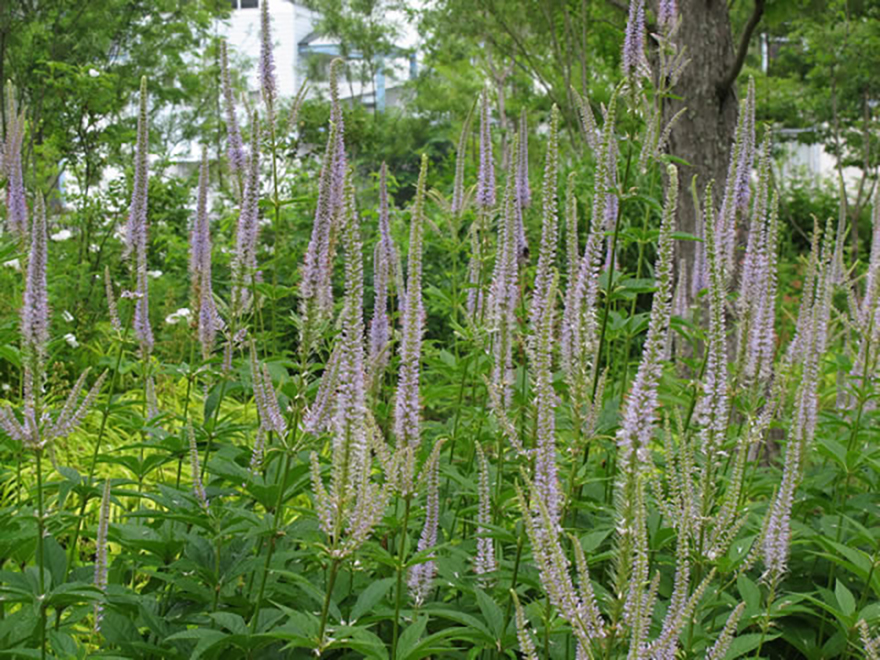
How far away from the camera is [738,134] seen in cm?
344

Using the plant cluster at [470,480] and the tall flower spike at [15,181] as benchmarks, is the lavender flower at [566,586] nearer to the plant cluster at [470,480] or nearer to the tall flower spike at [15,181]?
the plant cluster at [470,480]

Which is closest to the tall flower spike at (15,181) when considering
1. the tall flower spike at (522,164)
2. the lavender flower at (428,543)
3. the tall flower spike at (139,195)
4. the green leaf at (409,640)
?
the tall flower spike at (139,195)

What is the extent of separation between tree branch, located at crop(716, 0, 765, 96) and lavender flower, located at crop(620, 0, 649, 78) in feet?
10.4

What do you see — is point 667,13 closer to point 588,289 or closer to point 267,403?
point 588,289

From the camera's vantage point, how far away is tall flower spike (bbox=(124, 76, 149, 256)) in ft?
10.3

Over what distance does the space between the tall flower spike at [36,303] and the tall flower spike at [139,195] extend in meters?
0.83

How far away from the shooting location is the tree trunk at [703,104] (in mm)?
6609

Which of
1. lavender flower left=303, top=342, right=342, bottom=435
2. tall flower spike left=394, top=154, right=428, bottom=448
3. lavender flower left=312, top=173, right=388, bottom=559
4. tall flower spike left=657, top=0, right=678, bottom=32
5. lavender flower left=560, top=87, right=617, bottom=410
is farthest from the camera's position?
tall flower spike left=657, top=0, right=678, bottom=32

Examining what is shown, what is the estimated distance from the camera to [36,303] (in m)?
2.40

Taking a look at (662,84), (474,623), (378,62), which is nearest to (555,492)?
(474,623)

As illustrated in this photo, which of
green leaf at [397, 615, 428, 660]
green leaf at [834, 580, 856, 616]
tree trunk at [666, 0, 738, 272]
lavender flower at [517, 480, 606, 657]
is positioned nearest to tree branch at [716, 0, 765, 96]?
tree trunk at [666, 0, 738, 272]

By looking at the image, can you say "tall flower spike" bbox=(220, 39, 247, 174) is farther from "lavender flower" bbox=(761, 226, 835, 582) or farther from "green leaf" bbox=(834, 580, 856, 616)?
"green leaf" bbox=(834, 580, 856, 616)

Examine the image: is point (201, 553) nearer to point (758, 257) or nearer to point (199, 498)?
point (199, 498)

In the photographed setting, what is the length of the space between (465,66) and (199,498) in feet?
84.9
